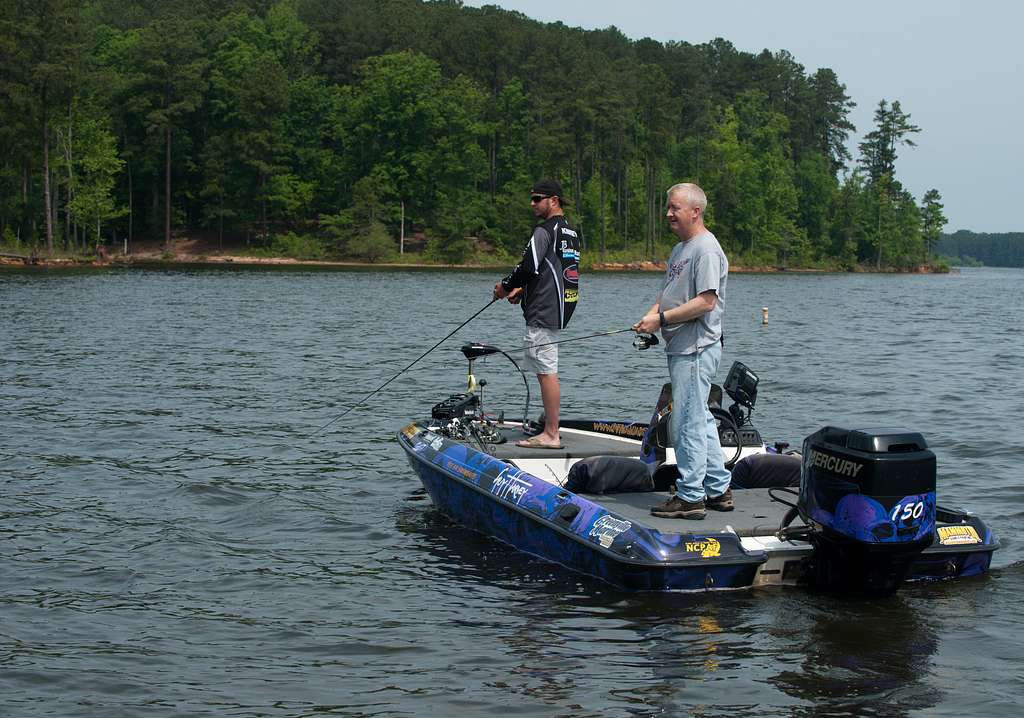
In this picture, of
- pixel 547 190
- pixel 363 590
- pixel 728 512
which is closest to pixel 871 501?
pixel 728 512

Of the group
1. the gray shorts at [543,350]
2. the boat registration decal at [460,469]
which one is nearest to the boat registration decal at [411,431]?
the boat registration decal at [460,469]

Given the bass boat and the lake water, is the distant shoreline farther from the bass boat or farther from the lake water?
the bass boat

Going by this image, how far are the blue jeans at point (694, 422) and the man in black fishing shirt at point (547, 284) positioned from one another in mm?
1781

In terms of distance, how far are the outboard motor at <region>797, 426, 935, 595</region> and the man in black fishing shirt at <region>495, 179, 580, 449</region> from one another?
281cm

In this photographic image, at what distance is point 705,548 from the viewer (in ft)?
23.7

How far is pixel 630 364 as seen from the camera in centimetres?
2236

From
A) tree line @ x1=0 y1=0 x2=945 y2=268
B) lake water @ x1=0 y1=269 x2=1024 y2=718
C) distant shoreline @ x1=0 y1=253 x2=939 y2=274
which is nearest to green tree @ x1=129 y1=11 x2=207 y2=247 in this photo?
tree line @ x1=0 y1=0 x2=945 y2=268

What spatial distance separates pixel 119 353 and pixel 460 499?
14158mm

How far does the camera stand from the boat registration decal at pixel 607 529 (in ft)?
24.3

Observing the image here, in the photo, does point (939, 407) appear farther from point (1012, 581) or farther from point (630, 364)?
point (1012, 581)

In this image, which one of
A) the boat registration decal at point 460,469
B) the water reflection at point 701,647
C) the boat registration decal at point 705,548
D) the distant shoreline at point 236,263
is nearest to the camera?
the water reflection at point 701,647

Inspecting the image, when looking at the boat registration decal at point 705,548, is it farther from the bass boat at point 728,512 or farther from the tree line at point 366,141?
the tree line at point 366,141

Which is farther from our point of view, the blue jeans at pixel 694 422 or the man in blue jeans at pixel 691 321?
the blue jeans at pixel 694 422

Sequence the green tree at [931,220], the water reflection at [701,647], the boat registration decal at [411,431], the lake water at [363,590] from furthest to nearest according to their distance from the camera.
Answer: the green tree at [931,220] → the boat registration decal at [411,431] → the lake water at [363,590] → the water reflection at [701,647]
